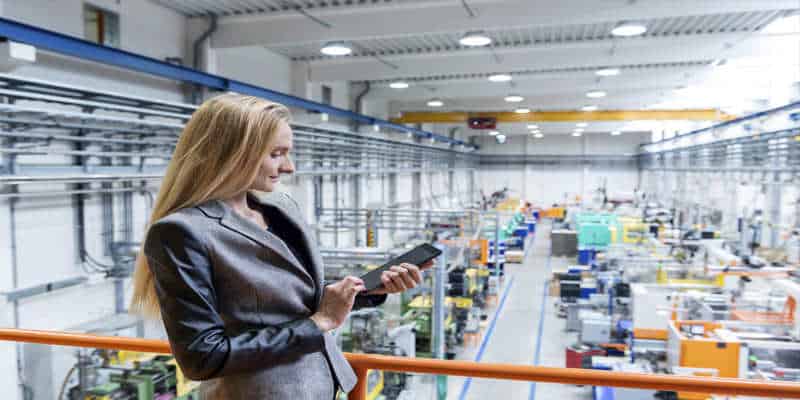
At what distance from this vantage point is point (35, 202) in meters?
5.59

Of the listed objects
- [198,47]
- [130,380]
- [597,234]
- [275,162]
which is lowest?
[130,380]

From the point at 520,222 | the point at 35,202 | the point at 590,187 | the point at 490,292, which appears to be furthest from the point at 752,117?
the point at 590,187

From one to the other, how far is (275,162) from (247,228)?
0.15 m

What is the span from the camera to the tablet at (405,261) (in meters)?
1.24

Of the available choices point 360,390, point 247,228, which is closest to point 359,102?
point 360,390

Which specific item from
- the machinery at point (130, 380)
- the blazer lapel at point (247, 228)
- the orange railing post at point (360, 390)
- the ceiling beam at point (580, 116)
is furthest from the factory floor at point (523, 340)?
the ceiling beam at point (580, 116)

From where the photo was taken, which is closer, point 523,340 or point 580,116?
point 523,340

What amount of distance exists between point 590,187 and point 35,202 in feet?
100

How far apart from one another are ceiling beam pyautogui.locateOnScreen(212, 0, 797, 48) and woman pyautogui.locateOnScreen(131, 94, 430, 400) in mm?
5608

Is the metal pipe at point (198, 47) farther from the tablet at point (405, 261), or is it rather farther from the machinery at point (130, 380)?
the tablet at point (405, 261)

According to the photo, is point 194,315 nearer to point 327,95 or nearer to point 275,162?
point 275,162

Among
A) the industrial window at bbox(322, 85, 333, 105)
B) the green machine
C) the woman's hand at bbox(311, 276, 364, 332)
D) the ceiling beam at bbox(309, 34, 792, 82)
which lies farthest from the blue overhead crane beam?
the green machine

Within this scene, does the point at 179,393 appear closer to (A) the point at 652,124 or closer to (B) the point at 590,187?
(A) the point at 652,124

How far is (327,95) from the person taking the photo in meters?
12.4
